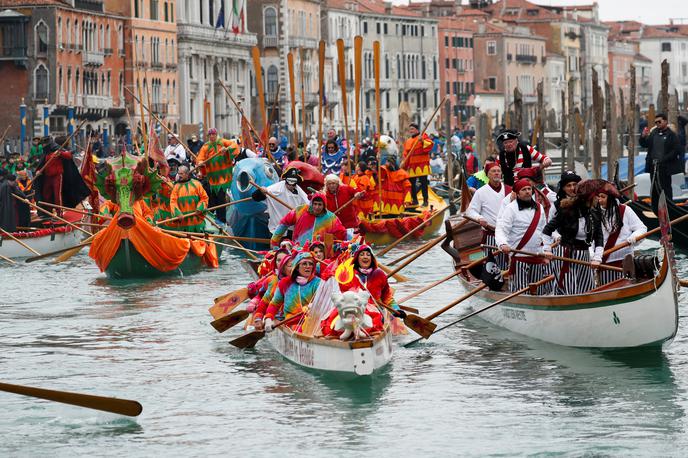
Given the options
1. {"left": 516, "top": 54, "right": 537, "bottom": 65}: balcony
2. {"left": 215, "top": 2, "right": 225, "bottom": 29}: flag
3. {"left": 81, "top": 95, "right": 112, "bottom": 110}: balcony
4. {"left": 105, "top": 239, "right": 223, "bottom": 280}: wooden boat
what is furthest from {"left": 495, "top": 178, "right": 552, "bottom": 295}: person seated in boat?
{"left": 516, "top": 54, "right": 537, "bottom": 65}: balcony

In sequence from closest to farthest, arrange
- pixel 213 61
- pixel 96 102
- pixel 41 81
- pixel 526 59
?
pixel 41 81 < pixel 96 102 < pixel 213 61 < pixel 526 59

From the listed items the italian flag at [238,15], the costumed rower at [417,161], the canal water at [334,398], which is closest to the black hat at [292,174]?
the canal water at [334,398]

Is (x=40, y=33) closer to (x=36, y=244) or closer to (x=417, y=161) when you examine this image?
(x=417, y=161)

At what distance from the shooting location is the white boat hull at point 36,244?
978 inches

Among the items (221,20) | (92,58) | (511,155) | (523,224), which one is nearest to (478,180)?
(511,155)

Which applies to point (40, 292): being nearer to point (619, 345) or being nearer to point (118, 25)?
point (619, 345)

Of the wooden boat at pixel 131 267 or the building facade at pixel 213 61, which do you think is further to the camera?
the building facade at pixel 213 61

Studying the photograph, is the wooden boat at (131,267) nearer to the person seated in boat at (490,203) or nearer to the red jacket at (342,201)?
the red jacket at (342,201)

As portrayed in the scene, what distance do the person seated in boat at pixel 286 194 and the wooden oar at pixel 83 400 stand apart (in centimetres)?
719

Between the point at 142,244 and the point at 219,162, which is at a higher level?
the point at 219,162

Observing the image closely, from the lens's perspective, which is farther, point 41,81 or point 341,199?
point 41,81

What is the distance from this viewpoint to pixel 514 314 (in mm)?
15539

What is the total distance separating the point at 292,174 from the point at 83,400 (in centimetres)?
761

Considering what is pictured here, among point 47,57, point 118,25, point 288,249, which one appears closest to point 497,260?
point 288,249
